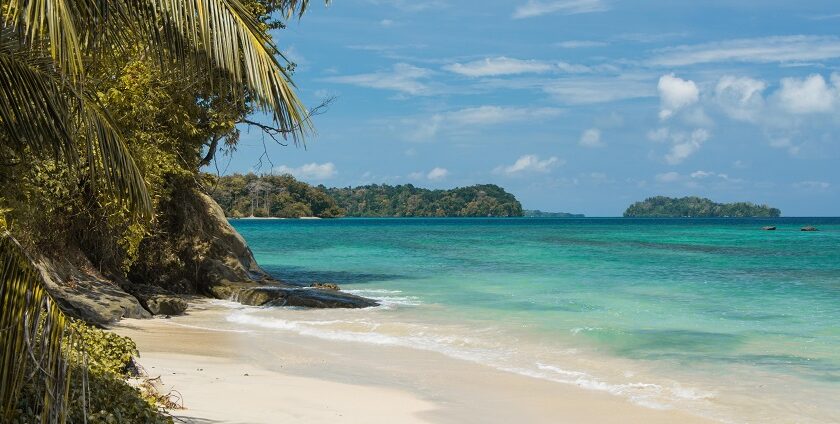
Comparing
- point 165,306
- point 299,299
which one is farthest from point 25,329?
point 299,299

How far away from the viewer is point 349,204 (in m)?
179

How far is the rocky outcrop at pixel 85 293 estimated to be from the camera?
13.3m

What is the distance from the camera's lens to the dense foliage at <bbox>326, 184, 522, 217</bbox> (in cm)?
17512

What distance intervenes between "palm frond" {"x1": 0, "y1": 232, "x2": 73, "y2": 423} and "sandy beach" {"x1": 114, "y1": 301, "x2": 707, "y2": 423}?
10.4 feet

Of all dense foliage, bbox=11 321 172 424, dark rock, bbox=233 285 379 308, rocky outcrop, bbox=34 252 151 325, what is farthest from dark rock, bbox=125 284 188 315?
dense foliage, bbox=11 321 172 424

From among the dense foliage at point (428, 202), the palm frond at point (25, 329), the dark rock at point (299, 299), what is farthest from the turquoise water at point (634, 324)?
the dense foliage at point (428, 202)

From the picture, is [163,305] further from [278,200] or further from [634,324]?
[278,200]

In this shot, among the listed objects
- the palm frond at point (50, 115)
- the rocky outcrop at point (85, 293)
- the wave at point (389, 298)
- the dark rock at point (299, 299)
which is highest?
the palm frond at point (50, 115)

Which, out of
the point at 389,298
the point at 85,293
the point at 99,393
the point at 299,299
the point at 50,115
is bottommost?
the point at 389,298

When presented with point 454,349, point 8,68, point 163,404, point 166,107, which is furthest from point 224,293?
point 8,68

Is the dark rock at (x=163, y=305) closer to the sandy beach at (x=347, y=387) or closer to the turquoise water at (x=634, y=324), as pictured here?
the turquoise water at (x=634, y=324)

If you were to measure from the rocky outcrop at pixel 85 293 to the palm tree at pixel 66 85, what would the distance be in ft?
27.8

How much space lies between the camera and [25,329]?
13.0 feet

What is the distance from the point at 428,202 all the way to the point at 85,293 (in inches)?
6372
